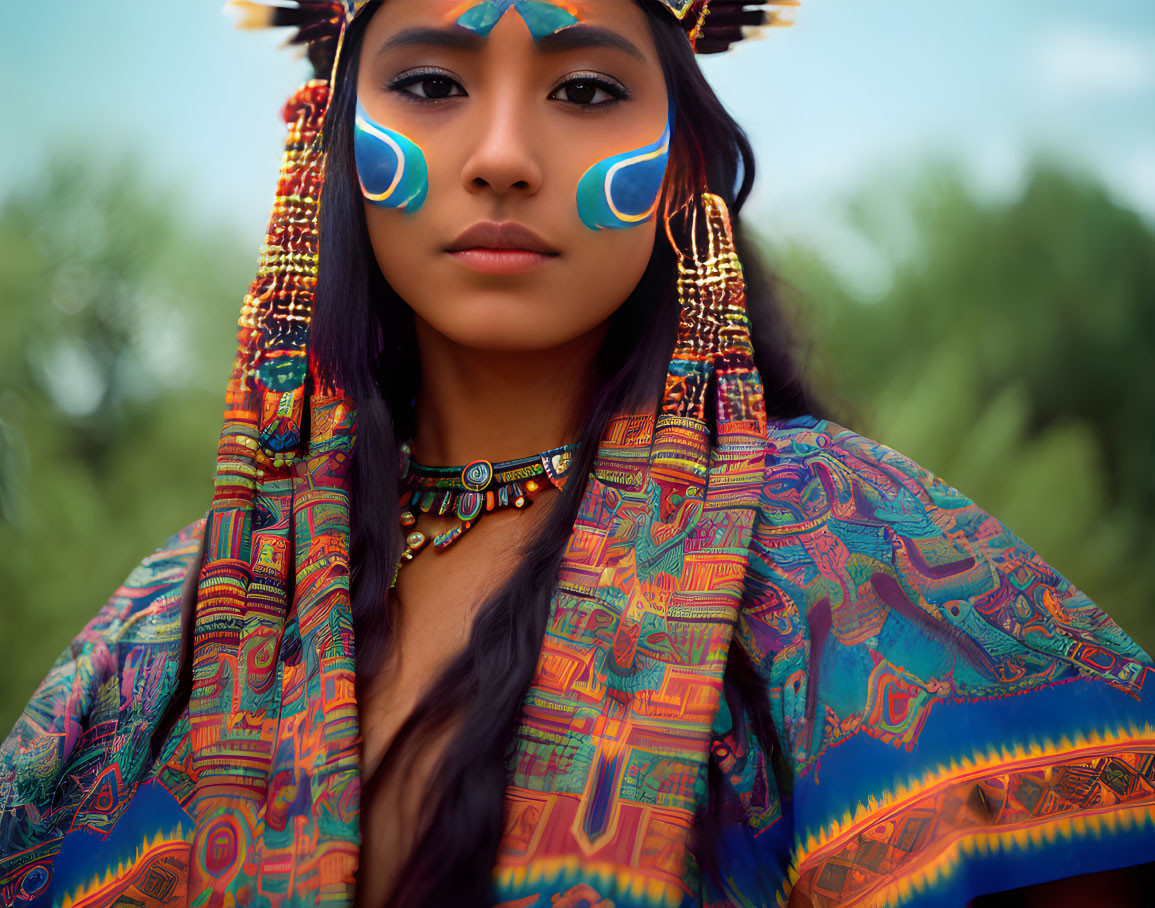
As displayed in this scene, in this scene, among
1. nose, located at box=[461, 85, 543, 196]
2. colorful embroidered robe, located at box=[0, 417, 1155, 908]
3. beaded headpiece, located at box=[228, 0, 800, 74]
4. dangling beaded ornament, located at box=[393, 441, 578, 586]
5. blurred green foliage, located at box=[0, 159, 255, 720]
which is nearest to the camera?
colorful embroidered robe, located at box=[0, 417, 1155, 908]

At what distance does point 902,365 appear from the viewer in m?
3.92

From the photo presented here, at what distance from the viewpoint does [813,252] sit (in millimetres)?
3691

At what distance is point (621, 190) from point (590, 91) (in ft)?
0.44

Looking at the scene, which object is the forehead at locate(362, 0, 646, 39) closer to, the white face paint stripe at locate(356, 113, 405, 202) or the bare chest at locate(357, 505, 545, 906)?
the white face paint stripe at locate(356, 113, 405, 202)

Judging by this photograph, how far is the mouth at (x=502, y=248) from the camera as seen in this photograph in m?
1.28

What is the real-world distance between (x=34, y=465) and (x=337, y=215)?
265cm

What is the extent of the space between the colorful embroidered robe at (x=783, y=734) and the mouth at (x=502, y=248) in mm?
239

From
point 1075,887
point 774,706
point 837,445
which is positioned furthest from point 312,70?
point 1075,887

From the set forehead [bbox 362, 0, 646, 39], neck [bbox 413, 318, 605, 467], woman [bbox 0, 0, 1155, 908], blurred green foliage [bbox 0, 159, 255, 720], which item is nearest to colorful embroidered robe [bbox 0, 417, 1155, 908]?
woman [bbox 0, 0, 1155, 908]

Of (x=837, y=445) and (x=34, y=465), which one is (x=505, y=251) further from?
(x=34, y=465)

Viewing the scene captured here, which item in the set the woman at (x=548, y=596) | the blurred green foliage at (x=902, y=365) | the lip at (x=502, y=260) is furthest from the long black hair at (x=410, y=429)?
the blurred green foliage at (x=902, y=365)

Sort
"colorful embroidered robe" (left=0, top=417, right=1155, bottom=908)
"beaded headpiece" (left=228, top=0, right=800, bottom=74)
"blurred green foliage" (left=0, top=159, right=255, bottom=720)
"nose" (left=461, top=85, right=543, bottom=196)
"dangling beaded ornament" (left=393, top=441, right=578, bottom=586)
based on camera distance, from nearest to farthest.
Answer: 1. "colorful embroidered robe" (left=0, top=417, right=1155, bottom=908)
2. "nose" (left=461, top=85, right=543, bottom=196)
3. "dangling beaded ornament" (left=393, top=441, right=578, bottom=586)
4. "beaded headpiece" (left=228, top=0, right=800, bottom=74)
5. "blurred green foliage" (left=0, top=159, right=255, bottom=720)

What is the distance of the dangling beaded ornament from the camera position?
142 centimetres

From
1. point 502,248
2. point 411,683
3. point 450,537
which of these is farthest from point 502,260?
point 411,683
